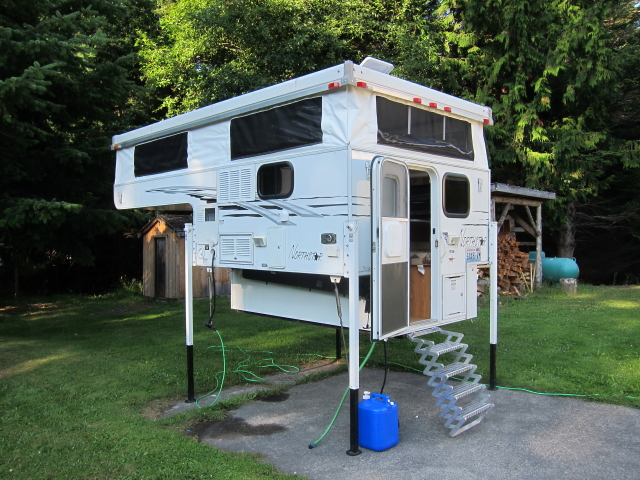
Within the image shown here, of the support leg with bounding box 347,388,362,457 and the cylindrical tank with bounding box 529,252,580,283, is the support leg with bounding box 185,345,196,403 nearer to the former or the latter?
the support leg with bounding box 347,388,362,457

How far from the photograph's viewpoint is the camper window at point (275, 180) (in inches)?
185

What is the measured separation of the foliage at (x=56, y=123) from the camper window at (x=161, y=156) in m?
1.03

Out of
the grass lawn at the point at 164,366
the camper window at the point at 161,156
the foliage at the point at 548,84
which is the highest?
the foliage at the point at 548,84

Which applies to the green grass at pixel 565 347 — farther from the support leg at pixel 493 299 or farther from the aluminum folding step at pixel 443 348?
the aluminum folding step at pixel 443 348

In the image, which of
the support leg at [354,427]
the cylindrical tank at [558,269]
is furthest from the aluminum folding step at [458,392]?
the cylindrical tank at [558,269]

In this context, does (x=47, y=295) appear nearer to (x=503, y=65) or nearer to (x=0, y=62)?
(x=0, y=62)

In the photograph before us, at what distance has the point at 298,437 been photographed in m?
4.59

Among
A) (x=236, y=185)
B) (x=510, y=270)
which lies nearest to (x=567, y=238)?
(x=510, y=270)

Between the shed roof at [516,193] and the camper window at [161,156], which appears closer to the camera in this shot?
the camper window at [161,156]

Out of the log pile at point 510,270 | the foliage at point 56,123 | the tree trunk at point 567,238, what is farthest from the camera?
the tree trunk at point 567,238

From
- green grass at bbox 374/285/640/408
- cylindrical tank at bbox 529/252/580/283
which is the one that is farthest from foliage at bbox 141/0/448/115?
green grass at bbox 374/285/640/408

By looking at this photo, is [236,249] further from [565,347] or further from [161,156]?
[565,347]

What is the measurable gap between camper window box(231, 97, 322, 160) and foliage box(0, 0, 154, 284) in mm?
2891

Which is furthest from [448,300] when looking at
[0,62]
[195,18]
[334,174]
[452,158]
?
[195,18]
